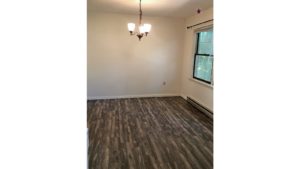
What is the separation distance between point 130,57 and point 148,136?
9.60 ft

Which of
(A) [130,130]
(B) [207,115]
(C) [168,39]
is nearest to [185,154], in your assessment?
(A) [130,130]

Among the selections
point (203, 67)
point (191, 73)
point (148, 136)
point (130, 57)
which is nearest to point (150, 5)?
point (130, 57)

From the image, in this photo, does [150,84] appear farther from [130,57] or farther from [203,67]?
[203,67]

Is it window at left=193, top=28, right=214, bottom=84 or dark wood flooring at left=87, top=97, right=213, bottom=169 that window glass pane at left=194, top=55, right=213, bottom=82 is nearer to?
window at left=193, top=28, right=214, bottom=84

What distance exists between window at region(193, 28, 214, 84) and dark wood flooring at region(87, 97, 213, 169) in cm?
84

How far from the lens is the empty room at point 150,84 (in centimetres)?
290

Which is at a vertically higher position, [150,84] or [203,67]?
[203,67]

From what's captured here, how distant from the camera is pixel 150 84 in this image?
609 cm
